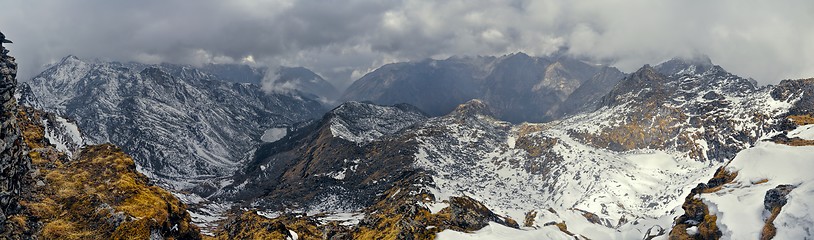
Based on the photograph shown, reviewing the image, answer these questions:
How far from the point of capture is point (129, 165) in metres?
128

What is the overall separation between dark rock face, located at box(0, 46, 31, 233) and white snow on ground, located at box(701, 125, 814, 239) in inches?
5502

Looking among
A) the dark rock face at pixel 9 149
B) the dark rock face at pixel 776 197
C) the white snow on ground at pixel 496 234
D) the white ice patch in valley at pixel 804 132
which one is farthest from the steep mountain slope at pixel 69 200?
the white ice patch in valley at pixel 804 132

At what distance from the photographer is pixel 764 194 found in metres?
124

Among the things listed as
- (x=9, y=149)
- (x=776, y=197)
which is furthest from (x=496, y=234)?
(x=9, y=149)

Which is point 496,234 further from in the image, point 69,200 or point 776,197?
point 69,200

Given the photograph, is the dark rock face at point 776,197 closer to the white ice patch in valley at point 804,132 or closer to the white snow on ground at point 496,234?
the white snow on ground at point 496,234

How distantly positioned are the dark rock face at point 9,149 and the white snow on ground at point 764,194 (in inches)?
5502

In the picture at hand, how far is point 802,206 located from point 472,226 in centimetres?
6660

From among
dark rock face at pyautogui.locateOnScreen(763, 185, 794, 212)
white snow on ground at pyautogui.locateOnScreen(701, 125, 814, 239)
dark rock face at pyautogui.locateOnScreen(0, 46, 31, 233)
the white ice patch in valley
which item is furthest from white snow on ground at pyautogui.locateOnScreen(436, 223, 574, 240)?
the white ice patch in valley

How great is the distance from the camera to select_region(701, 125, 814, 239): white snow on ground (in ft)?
332

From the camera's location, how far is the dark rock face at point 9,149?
265 ft

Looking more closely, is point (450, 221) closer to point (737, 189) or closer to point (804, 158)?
point (737, 189)

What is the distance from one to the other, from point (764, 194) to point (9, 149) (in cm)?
15938

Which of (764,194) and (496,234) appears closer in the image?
(496,234)
